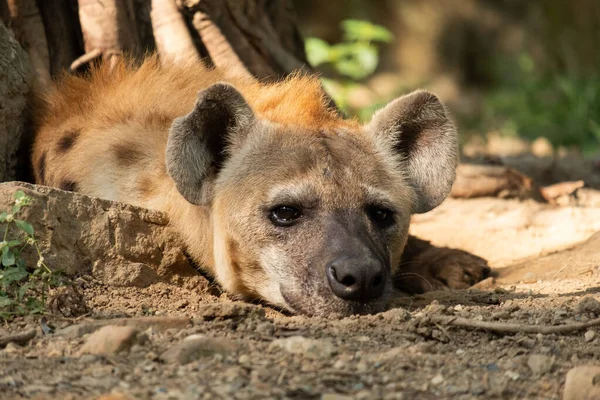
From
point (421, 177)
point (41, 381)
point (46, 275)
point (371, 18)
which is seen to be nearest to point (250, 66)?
point (421, 177)

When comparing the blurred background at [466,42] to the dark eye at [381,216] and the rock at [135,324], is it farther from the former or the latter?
the rock at [135,324]

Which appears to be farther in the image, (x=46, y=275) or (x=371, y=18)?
(x=371, y=18)

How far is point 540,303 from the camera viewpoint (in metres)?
2.87

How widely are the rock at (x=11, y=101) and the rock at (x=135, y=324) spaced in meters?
1.54

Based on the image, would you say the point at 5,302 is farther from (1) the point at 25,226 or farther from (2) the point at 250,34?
(2) the point at 250,34

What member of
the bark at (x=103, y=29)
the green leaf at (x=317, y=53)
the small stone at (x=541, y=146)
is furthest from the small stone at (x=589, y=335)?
the green leaf at (x=317, y=53)

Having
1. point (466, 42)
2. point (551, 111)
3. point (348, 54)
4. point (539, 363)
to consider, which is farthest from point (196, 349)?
point (466, 42)

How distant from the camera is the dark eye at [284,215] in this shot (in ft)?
9.83

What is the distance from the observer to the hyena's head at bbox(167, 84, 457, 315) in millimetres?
2824

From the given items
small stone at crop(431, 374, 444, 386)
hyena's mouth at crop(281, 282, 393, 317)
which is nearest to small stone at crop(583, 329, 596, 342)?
small stone at crop(431, 374, 444, 386)

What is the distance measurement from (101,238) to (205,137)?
0.53m

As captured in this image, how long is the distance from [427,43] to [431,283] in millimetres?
7886

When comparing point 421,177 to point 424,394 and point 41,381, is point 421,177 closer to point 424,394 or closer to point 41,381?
point 424,394

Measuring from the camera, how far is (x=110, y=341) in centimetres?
215
